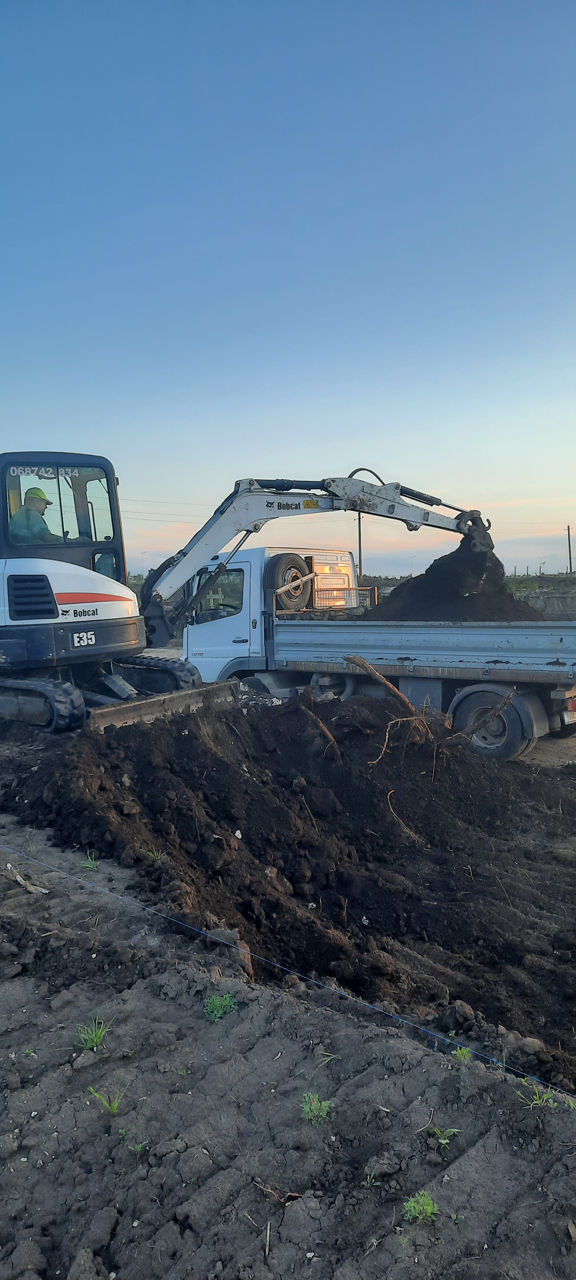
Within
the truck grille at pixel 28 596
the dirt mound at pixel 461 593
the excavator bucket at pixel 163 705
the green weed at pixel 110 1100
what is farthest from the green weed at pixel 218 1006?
the dirt mound at pixel 461 593

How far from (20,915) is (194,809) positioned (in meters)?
1.92

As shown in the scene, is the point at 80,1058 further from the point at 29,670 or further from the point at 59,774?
the point at 29,670

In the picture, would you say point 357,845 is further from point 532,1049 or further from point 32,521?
point 32,521

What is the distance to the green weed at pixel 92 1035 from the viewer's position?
315 cm

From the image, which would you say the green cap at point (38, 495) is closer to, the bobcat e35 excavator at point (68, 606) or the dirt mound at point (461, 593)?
the bobcat e35 excavator at point (68, 606)

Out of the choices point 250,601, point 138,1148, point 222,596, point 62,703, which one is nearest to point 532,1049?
point 138,1148

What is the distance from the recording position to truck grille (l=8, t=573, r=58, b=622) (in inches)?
307

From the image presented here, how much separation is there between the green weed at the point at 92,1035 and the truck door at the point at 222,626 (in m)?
8.25

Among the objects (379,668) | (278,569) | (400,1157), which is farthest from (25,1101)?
(278,569)

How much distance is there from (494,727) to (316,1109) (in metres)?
6.96

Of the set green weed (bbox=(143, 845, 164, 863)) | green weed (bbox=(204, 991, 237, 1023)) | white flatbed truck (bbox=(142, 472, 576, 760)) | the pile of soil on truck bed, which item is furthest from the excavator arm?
green weed (bbox=(204, 991, 237, 1023))

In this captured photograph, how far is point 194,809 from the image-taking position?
5984 mm

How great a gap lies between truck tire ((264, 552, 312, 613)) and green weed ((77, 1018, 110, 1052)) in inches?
333

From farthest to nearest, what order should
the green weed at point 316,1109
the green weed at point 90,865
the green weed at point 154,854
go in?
the green weed at point 154,854 → the green weed at point 90,865 → the green weed at point 316,1109
